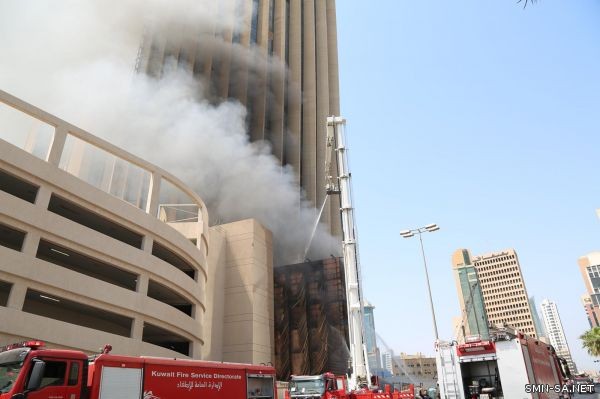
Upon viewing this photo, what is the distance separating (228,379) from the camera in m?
13.0

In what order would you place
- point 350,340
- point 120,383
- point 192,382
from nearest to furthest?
1. point 120,383
2. point 192,382
3. point 350,340

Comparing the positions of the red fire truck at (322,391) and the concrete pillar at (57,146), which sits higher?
the concrete pillar at (57,146)

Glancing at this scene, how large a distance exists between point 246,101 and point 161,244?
4253 centimetres

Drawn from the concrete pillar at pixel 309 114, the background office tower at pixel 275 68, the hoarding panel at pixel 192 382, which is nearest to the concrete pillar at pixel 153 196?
the hoarding panel at pixel 192 382


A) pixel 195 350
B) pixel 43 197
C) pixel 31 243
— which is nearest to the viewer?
pixel 31 243

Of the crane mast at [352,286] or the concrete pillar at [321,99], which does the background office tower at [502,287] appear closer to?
the concrete pillar at [321,99]

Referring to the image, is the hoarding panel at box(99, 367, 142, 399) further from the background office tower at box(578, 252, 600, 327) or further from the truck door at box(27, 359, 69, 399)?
the background office tower at box(578, 252, 600, 327)

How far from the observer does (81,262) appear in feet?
84.4

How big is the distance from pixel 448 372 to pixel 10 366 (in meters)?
11.3

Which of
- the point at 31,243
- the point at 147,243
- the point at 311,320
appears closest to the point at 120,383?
the point at 31,243

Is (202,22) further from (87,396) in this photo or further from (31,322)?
(87,396)

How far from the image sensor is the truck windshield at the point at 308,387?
1673cm

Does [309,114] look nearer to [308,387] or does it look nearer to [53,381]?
[308,387]

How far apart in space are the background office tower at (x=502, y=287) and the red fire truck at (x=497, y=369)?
439 ft
